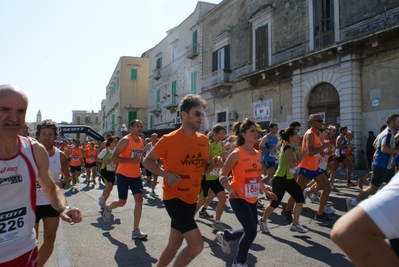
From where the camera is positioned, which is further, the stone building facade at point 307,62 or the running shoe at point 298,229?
the stone building facade at point 307,62

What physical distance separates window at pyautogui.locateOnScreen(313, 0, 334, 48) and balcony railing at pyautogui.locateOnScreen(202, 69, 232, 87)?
774 centimetres

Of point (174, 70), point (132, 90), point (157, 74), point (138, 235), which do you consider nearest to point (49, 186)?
point (138, 235)

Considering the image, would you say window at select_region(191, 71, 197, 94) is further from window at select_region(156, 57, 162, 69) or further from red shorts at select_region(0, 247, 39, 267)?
red shorts at select_region(0, 247, 39, 267)

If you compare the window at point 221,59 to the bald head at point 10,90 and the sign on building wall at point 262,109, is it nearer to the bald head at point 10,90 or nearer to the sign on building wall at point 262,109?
the sign on building wall at point 262,109

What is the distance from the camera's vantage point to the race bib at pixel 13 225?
204 cm

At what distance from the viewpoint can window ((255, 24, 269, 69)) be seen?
19.7 meters

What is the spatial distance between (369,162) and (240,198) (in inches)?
439

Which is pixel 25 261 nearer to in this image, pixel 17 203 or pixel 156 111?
pixel 17 203

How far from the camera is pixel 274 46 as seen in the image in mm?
19016

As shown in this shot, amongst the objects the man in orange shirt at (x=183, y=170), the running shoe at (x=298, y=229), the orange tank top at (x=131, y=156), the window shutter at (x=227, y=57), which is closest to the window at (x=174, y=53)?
the window shutter at (x=227, y=57)

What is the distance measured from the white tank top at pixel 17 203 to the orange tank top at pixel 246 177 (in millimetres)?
2452

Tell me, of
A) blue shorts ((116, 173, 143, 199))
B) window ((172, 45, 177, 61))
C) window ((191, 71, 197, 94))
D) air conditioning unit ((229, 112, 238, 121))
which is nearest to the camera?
blue shorts ((116, 173, 143, 199))

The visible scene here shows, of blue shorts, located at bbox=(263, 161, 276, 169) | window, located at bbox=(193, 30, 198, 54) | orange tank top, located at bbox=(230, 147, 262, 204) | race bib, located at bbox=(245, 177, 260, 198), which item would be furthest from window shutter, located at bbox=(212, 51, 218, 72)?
race bib, located at bbox=(245, 177, 260, 198)

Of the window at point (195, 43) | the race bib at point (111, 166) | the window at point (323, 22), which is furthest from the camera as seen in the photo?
the window at point (195, 43)
